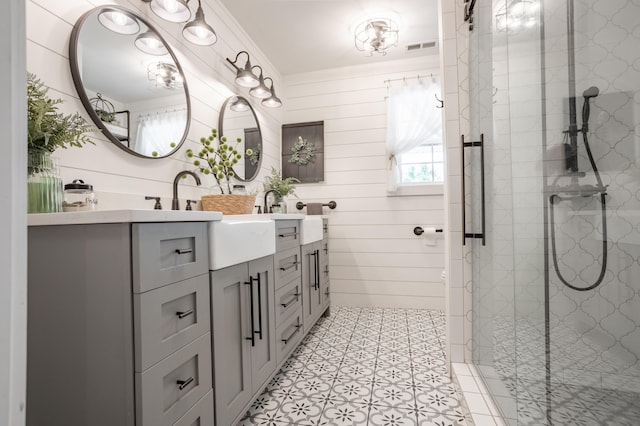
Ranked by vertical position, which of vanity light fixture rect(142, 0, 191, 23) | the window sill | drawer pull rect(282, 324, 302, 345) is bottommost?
drawer pull rect(282, 324, 302, 345)

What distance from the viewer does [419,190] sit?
2916 millimetres

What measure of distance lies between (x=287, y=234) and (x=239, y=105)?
3.92ft

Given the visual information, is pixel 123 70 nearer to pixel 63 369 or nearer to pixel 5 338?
pixel 63 369

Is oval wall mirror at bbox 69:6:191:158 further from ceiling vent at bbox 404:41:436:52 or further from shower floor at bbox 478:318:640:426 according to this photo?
ceiling vent at bbox 404:41:436:52

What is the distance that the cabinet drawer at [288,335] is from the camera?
66.7 inches

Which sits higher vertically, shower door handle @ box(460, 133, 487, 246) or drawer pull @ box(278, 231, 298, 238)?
shower door handle @ box(460, 133, 487, 246)

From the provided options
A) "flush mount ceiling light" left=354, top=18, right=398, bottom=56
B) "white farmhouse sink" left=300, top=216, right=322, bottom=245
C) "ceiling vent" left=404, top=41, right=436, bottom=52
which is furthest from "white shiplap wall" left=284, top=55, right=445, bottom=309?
"white farmhouse sink" left=300, top=216, right=322, bottom=245

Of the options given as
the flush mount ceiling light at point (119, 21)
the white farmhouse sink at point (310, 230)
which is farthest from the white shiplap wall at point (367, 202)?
the flush mount ceiling light at point (119, 21)

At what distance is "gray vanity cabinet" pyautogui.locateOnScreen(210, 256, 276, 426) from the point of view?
45.1 inches

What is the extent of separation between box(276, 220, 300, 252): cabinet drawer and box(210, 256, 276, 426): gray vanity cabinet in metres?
0.20

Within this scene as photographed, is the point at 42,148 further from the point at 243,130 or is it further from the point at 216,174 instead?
the point at 243,130

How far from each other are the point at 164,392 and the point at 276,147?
2.62 m

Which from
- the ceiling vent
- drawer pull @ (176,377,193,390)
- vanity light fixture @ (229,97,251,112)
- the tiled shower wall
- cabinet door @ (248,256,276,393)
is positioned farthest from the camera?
the ceiling vent

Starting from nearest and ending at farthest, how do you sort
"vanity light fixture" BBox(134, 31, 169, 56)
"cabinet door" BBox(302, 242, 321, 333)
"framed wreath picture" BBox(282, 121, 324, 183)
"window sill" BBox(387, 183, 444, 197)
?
1. "vanity light fixture" BBox(134, 31, 169, 56)
2. "cabinet door" BBox(302, 242, 321, 333)
3. "window sill" BBox(387, 183, 444, 197)
4. "framed wreath picture" BBox(282, 121, 324, 183)
